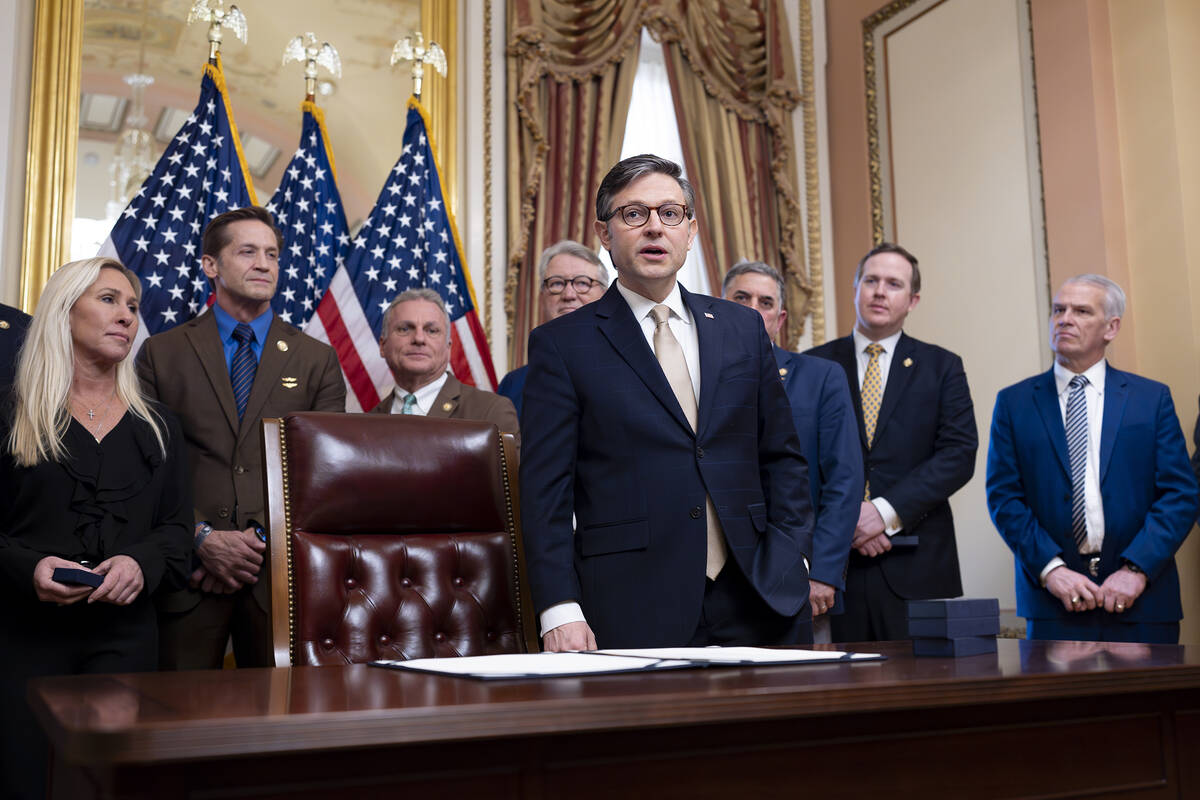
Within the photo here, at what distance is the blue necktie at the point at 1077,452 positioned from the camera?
370cm

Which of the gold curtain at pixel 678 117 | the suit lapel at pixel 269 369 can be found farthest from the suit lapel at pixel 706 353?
the gold curtain at pixel 678 117

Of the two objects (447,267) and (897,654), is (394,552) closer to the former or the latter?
(897,654)

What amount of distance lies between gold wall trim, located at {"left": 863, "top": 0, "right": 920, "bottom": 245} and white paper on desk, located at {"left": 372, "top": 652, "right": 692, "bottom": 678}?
16.1ft

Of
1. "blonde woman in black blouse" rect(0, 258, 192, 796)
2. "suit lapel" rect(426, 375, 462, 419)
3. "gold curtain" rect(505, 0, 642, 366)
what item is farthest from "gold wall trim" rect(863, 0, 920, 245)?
"blonde woman in black blouse" rect(0, 258, 192, 796)

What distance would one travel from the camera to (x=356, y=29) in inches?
214

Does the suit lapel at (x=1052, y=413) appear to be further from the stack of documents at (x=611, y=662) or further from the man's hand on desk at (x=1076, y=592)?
the stack of documents at (x=611, y=662)

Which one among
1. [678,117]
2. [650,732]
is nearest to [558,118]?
[678,117]

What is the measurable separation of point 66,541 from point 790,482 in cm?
173

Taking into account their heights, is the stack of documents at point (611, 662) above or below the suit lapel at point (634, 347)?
below

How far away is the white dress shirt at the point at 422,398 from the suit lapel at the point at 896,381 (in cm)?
145

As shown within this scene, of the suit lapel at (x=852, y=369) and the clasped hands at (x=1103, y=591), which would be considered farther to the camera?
the suit lapel at (x=852, y=369)

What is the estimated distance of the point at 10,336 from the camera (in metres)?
3.37

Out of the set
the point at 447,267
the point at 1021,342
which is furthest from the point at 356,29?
the point at 1021,342

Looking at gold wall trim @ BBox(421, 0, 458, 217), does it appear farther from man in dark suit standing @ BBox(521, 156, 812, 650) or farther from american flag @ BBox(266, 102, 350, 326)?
man in dark suit standing @ BBox(521, 156, 812, 650)
